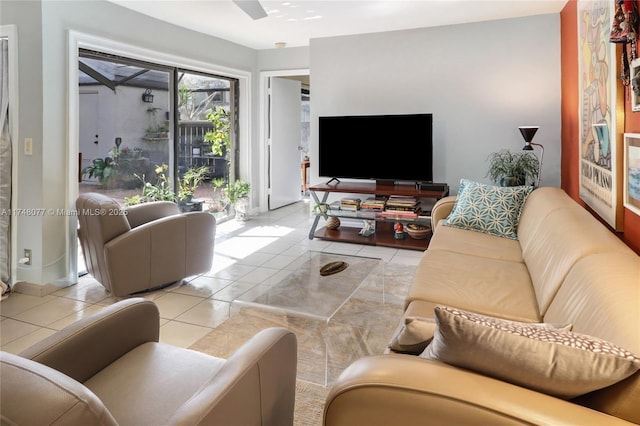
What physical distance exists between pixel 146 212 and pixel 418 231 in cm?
284

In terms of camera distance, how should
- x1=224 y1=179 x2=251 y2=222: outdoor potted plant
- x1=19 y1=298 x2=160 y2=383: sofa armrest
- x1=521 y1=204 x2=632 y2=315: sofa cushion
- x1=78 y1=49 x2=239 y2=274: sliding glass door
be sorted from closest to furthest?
x1=19 y1=298 x2=160 y2=383: sofa armrest → x1=521 y1=204 x2=632 y2=315: sofa cushion → x1=78 y1=49 x2=239 y2=274: sliding glass door → x1=224 y1=179 x2=251 y2=222: outdoor potted plant

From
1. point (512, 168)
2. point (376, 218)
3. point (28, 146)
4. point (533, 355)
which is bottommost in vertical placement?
point (533, 355)

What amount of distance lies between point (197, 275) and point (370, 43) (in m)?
3.45

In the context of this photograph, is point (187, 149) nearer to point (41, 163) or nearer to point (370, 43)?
point (41, 163)

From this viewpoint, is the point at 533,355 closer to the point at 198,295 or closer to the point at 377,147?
the point at 198,295

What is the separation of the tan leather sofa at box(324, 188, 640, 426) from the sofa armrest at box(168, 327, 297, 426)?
0.25 metres

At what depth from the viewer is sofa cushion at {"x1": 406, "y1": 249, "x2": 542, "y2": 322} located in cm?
200

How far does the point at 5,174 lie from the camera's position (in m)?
3.35

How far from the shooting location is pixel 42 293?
329 centimetres

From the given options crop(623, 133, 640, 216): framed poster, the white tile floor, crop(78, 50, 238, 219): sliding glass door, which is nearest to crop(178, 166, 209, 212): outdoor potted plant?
crop(78, 50, 238, 219): sliding glass door

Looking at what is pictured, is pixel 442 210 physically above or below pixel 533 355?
above

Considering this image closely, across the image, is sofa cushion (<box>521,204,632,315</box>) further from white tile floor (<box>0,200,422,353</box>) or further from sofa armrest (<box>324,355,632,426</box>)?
white tile floor (<box>0,200,422,353</box>)

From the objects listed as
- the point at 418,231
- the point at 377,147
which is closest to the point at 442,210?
the point at 418,231

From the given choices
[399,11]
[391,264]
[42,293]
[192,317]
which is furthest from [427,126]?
[42,293]
